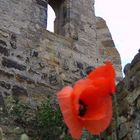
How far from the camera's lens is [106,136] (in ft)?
11.3

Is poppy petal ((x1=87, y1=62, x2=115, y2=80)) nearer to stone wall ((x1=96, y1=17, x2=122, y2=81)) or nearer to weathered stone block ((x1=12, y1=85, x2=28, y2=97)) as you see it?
weathered stone block ((x1=12, y1=85, x2=28, y2=97))

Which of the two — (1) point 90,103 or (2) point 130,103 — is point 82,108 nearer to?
(1) point 90,103

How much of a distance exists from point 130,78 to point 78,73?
6.44ft

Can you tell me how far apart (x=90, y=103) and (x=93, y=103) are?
2 centimetres

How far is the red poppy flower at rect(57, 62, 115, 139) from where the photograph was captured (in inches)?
60.3

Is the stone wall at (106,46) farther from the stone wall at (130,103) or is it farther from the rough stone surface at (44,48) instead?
the stone wall at (130,103)

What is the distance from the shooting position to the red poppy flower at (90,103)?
1.53 m

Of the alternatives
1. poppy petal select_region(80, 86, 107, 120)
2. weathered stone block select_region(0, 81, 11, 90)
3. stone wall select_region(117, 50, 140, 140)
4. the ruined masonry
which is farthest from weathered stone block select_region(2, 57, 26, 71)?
poppy petal select_region(80, 86, 107, 120)

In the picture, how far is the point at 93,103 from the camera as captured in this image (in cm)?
159

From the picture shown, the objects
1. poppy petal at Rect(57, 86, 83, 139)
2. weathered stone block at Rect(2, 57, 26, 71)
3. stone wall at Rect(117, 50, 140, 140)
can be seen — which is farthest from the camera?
weathered stone block at Rect(2, 57, 26, 71)

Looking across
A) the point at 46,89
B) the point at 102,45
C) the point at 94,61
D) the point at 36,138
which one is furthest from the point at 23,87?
the point at 102,45

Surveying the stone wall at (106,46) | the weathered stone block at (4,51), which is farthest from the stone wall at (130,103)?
the stone wall at (106,46)

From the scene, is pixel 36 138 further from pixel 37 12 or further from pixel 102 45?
pixel 102 45

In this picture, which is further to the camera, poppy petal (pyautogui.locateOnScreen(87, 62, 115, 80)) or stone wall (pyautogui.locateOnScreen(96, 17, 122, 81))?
stone wall (pyautogui.locateOnScreen(96, 17, 122, 81))
